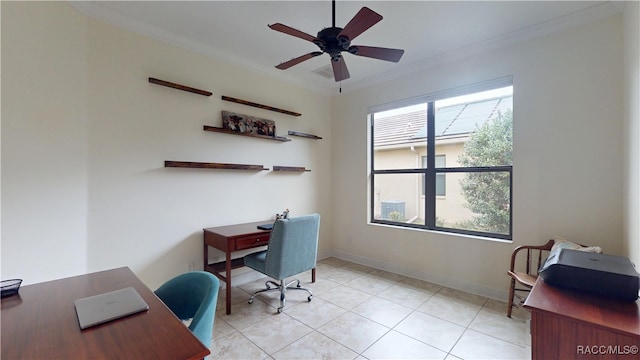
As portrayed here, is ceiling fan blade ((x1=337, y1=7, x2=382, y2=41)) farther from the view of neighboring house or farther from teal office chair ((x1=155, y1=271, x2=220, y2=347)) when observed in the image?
the view of neighboring house

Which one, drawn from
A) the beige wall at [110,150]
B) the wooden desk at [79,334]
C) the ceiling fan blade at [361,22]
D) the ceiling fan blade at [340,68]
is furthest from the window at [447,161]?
the wooden desk at [79,334]

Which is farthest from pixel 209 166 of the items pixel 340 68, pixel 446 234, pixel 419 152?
pixel 446 234

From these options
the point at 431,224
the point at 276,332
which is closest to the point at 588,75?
the point at 431,224

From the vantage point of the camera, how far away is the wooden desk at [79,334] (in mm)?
798

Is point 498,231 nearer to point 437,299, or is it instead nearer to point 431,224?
point 431,224

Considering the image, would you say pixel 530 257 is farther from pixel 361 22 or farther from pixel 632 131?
pixel 361 22

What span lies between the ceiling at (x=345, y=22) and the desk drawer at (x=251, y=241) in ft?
6.85

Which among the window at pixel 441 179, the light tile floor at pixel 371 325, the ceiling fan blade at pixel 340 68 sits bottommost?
the light tile floor at pixel 371 325

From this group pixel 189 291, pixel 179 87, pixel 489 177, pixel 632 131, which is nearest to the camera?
pixel 189 291

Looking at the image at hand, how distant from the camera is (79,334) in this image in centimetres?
89

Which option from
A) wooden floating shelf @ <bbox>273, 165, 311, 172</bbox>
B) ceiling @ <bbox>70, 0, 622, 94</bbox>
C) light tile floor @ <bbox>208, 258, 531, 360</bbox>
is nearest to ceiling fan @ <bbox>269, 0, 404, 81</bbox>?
ceiling @ <bbox>70, 0, 622, 94</bbox>

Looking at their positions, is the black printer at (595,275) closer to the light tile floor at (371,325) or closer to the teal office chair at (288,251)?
the light tile floor at (371,325)

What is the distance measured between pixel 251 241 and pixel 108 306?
1.73 meters

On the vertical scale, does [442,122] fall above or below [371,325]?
above
